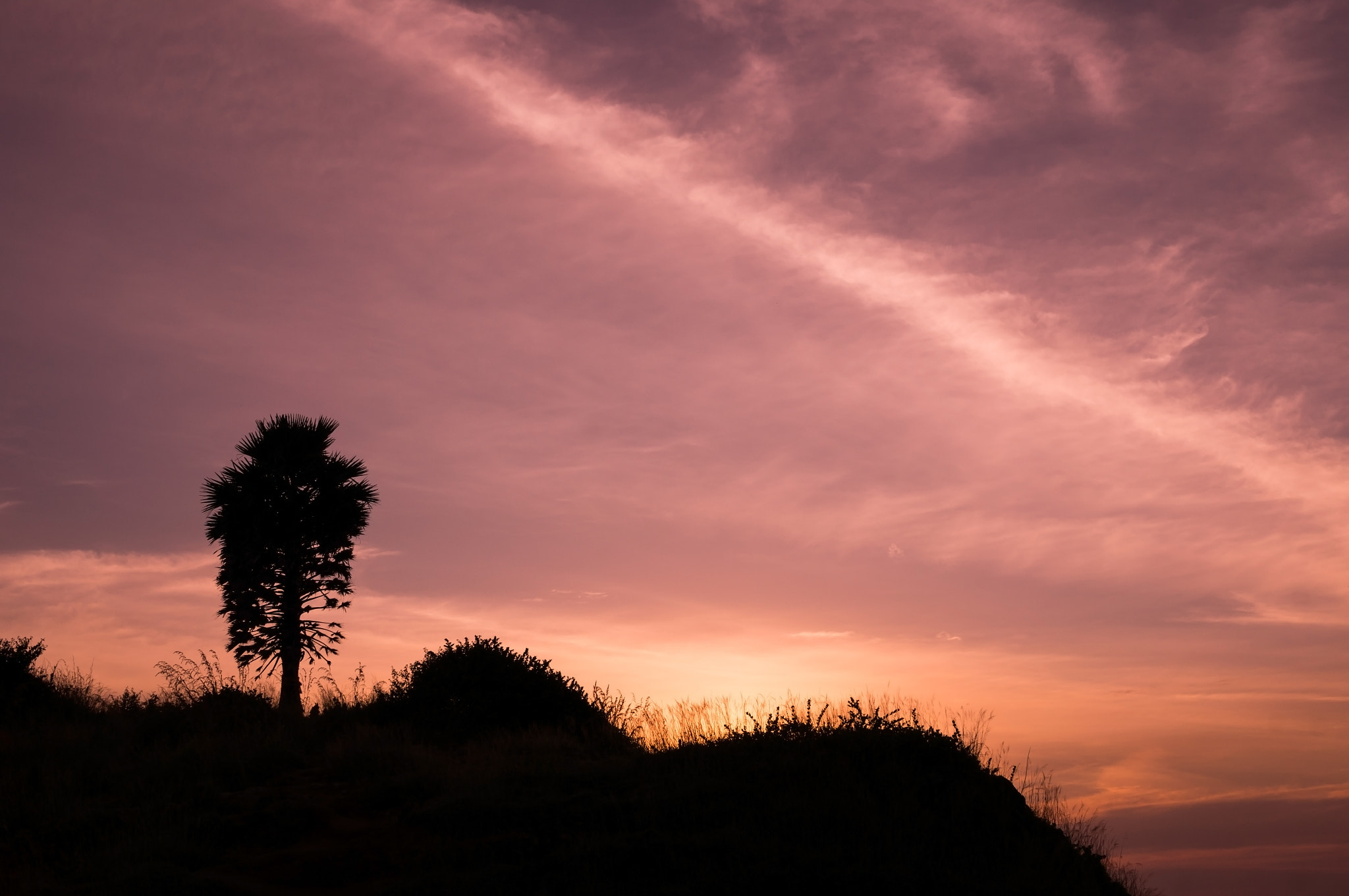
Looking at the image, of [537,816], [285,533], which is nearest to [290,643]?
[285,533]

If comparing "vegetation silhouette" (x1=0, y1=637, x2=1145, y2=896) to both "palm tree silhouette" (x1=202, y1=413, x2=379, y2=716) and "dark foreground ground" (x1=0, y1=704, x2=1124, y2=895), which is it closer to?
"dark foreground ground" (x1=0, y1=704, x2=1124, y2=895)

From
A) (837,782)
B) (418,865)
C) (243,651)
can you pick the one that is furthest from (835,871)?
(243,651)

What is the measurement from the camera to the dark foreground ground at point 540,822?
10.6 meters

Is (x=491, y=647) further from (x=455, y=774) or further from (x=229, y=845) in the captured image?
(x=229, y=845)

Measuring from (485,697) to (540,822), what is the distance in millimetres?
7498

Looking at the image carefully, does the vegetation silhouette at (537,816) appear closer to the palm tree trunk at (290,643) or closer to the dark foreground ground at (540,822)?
the dark foreground ground at (540,822)

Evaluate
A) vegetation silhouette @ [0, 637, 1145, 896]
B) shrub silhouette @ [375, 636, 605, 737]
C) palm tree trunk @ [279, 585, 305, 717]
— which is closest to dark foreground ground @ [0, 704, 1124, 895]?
vegetation silhouette @ [0, 637, 1145, 896]

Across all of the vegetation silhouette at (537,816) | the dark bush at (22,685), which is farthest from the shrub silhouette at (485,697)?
the dark bush at (22,685)

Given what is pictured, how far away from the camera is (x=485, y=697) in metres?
19.4

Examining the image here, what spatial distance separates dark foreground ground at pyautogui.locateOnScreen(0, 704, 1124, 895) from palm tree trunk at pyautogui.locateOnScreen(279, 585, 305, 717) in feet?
39.4

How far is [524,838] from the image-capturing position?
38.1 ft

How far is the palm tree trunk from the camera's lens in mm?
28312

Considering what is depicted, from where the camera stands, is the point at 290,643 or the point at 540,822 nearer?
the point at 540,822

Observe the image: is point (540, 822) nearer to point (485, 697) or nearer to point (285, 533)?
point (485, 697)
